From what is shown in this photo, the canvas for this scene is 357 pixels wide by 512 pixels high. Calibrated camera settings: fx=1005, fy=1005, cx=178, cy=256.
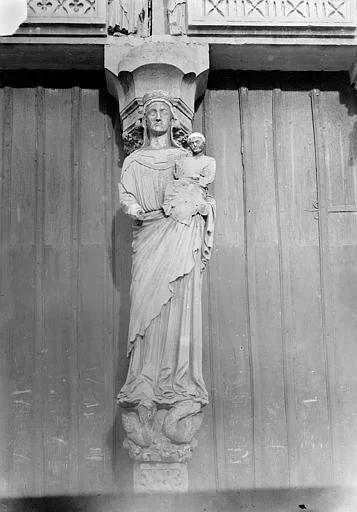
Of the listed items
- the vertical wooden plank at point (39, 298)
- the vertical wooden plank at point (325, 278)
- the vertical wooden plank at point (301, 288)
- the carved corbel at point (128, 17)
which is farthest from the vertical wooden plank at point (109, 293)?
the vertical wooden plank at point (325, 278)

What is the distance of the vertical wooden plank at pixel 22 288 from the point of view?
24.5ft

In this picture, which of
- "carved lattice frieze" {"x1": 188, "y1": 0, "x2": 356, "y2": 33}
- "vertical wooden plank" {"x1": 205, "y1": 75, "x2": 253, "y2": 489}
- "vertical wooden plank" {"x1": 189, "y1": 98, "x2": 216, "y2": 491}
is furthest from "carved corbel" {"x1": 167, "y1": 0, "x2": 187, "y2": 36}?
"vertical wooden plank" {"x1": 189, "y1": 98, "x2": 216, "y2": 491}

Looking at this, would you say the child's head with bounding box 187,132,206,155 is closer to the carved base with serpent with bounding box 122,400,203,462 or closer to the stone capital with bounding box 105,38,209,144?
the stone capital with bounding box 105,38,209,144

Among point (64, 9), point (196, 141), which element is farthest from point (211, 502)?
point (64, 9)

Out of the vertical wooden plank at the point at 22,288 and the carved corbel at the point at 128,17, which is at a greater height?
the carved corbel at the point at 128,17

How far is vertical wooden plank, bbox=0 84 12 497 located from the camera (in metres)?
7.45

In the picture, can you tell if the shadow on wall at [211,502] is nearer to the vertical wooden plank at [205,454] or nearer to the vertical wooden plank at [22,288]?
the vertical wooden plank at [205,454]

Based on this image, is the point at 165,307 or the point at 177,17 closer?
the point at 165,307

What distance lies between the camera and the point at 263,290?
7.86m

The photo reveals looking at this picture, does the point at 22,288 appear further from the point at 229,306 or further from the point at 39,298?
the point at 229,306

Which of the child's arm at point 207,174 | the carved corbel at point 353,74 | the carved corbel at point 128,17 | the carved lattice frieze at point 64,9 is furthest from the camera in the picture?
the carved corbel at point 353,74

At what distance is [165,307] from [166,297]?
7 centimetres

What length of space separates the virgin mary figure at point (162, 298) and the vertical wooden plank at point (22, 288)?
1014 mm

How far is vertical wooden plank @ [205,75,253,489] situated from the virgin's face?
0.70 metres
